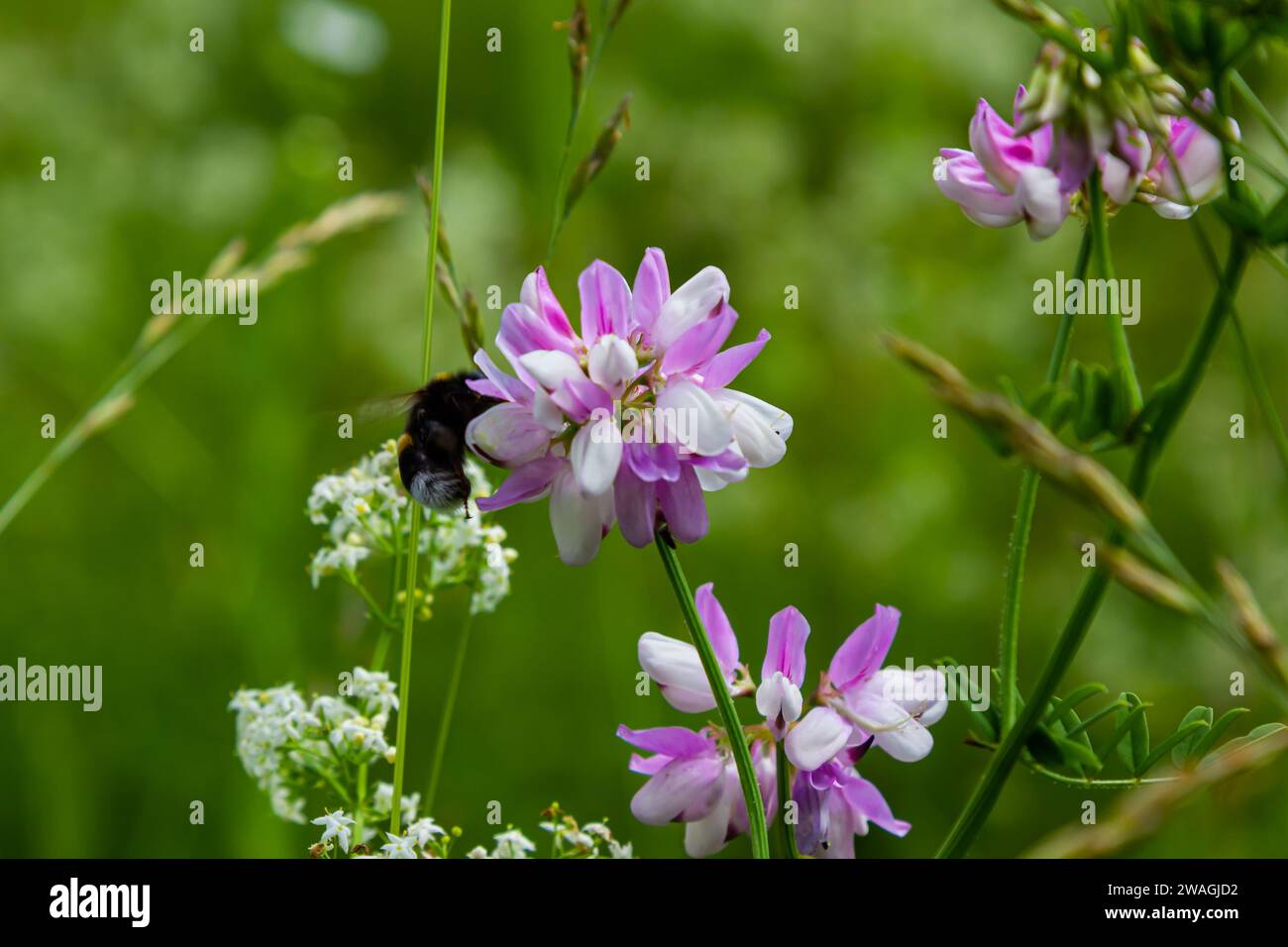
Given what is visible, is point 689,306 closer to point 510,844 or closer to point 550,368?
point 550,368

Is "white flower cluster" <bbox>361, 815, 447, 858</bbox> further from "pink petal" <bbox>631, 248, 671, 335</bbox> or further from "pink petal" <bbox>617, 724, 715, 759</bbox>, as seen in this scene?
"pink petal" <bbox>631, 248, 671, 335</bbox>

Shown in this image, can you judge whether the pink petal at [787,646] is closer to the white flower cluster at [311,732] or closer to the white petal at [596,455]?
the white petal at [596,455]

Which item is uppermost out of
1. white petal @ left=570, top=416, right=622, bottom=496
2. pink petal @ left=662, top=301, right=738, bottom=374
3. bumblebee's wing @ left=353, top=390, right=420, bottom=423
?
bumblebee's wing @ left=353, top=390, right=420, bottom=423

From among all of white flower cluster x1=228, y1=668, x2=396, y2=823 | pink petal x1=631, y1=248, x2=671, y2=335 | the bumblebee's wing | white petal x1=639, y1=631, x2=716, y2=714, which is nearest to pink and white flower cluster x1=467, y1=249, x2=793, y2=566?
pink petal x1=631, y1=248, x2=671, y2=335

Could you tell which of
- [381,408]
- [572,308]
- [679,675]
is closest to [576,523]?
[679,675]

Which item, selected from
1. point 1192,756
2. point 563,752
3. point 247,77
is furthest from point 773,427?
point 247,77

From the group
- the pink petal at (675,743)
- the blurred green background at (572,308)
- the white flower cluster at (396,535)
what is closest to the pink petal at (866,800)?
the pink petal at (675,743)
